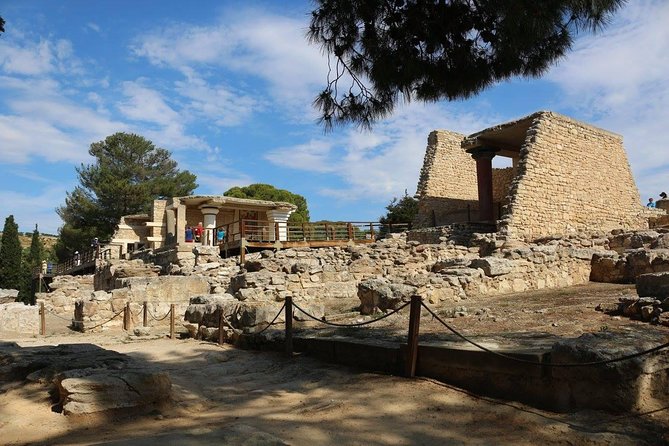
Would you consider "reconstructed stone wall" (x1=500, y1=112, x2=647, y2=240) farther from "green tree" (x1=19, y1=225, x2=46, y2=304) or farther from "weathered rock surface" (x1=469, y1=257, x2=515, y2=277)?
"green tree" (x1=19, y1=225, x2=46, y2=304)

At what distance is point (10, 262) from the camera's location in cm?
3553

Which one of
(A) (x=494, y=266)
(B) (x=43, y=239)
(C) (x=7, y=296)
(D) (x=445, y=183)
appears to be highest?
(B) (x=43, y=239)

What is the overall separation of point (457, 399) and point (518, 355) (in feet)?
2.21

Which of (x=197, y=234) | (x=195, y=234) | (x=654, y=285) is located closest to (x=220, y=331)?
(x=654, y=285)

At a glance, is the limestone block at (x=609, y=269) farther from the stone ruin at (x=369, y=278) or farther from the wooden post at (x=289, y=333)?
the wooden post at (x=289, y=333)

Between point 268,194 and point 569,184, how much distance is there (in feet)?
87.8

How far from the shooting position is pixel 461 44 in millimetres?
6965

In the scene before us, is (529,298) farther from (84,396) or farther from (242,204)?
(242,204)

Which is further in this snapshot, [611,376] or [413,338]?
[413,338]

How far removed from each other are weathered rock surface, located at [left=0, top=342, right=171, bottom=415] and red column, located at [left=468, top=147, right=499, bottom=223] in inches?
648

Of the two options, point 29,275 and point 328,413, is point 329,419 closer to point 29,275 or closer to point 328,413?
point 328,413

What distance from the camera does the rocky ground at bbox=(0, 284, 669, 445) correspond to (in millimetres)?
3830

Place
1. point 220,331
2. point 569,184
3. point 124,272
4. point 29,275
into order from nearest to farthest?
point 220,331 → point 124,272 → point 569,184 → point 29,275

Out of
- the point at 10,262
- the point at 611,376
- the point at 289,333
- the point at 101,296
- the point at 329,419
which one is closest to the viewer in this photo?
the point at 611,376
